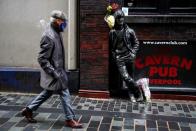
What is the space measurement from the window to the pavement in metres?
1.93

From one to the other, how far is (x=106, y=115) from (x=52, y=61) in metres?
1.69

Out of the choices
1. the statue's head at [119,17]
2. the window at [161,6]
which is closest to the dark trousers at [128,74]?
the statue's head at [119,17]

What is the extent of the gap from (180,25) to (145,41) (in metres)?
0.81

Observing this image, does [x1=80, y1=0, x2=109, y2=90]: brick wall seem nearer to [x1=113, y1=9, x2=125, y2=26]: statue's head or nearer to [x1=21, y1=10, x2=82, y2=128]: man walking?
[x1=113, y1=9, x2=125, y2=26]: statue's head

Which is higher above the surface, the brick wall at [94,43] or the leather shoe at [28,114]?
the brick wall at [94,43]

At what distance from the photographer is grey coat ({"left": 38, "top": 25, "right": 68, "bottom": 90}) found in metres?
7.12

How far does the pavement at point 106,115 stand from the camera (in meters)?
7.43

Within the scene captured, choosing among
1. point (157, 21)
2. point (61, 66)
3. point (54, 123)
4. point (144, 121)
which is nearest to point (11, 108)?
point (54, 123)

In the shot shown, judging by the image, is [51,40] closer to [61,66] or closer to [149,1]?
[61,66]

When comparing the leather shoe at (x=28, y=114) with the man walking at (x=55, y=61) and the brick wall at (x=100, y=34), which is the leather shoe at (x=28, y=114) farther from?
the brick wall at (x=100, y=34)

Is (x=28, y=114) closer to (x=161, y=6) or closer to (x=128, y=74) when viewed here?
(x=128, y=74)

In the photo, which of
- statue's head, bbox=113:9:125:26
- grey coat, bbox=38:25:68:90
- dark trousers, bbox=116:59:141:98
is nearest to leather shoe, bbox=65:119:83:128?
grey coat, bbox=38:25:68:90

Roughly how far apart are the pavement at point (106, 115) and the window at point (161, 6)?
1926 millimetres

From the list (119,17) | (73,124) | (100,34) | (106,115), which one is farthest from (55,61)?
(100,34)
